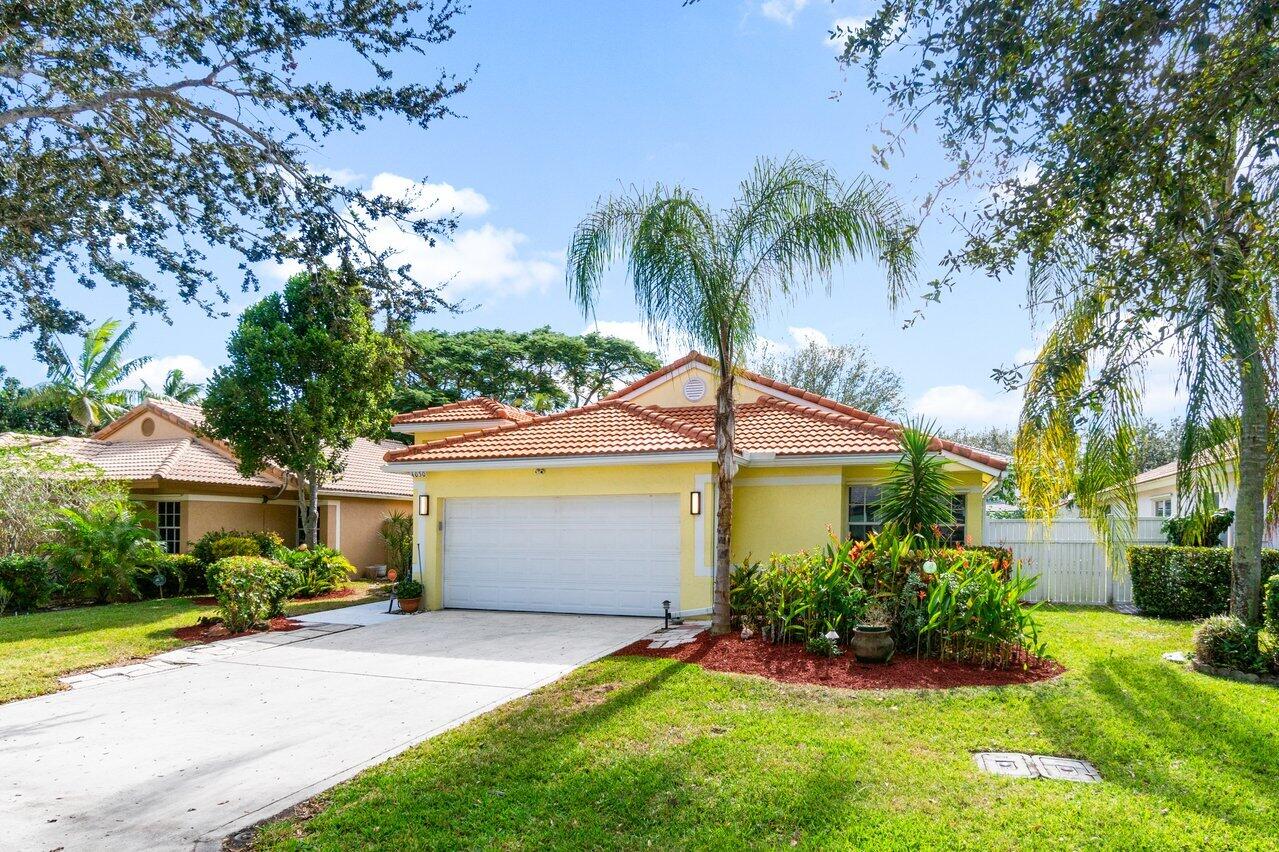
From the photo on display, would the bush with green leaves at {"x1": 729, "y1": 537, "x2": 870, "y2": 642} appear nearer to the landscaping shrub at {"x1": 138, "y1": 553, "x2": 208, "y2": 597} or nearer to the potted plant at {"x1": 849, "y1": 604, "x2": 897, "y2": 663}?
the potted plant at {"x1": 849, "y1": 604, "x2": 897, "y2": 663}

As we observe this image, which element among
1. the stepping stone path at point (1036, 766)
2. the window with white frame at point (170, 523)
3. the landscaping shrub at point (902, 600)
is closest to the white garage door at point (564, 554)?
the landscaping shrub at point (902, 600)

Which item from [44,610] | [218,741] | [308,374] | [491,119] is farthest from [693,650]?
[44,610]

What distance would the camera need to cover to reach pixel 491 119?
9102 mm

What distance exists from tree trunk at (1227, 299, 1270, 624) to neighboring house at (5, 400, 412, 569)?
1977cm

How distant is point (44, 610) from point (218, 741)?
1300 cm

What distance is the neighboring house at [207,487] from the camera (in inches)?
792

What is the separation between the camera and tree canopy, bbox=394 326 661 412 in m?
37.0

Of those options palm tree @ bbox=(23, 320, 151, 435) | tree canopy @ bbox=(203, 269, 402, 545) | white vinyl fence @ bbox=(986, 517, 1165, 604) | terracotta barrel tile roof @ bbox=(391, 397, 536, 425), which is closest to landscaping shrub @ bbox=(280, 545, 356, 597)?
tree canopy @ bbox=(203, 269, 402, 545)

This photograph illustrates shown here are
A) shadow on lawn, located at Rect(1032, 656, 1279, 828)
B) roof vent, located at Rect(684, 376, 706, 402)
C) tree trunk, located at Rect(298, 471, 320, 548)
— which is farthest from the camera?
tree trunk, located at Rect(298, 471, 320, 548)

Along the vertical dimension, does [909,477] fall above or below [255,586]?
above

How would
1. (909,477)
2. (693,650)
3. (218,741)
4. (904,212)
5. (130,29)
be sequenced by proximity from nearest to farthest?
(218,741), (130,29), (904,212), (693,650), (909,477)

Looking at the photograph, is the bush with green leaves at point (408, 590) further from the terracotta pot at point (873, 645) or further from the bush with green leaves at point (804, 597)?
the terracotta pot at point (873, 645)

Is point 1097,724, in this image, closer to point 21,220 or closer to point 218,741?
point 218,741

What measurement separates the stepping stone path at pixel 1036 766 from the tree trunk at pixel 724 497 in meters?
4.59
